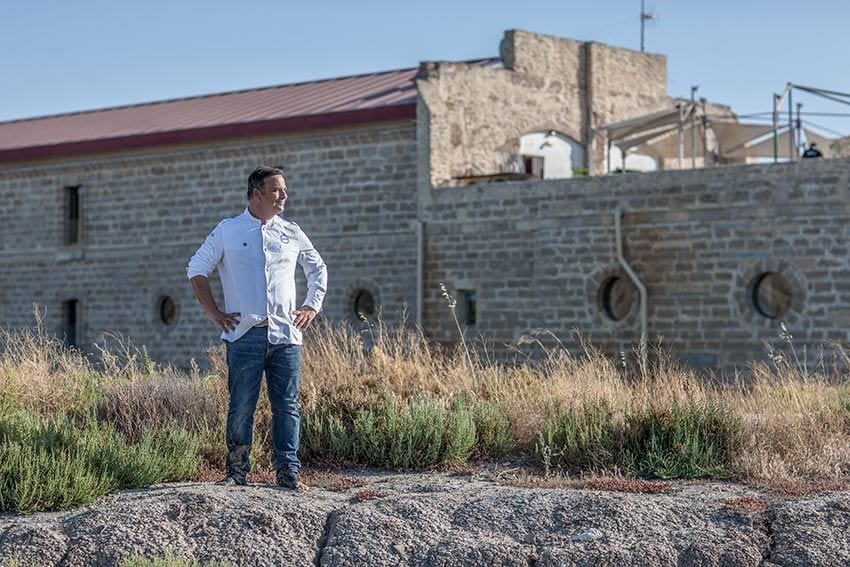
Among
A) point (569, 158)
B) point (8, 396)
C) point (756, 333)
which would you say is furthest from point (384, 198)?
point (8, 396)

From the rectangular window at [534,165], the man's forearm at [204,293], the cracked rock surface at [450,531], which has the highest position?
the rectangular window at [534,165]

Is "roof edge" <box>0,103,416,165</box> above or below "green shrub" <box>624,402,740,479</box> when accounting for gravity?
above

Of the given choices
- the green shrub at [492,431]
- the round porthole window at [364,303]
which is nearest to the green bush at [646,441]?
the green shrub at [492,431]

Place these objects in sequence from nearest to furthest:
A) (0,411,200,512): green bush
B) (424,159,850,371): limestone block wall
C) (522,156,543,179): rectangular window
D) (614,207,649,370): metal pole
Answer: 1. (0,411,200,512): green bush
2. (424,159,850,371): limestone block wall
3. (614,207,649,370): metal pole
4. (522,156,543,179): rectangular window

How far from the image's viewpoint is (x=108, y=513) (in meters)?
7.80

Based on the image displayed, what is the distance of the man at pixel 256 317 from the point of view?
8.52 metres

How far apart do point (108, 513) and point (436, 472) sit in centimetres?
256

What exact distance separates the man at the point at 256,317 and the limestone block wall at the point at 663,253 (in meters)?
11.7

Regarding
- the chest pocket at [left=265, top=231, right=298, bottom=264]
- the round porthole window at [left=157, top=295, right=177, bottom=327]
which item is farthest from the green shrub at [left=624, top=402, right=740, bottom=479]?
the round porthole window at [left=157, top=295, right=177, bottom=327]

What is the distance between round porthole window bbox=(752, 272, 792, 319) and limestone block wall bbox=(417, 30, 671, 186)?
18.9 feet

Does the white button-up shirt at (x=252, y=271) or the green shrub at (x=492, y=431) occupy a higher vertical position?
the white button-up shirt at (x=252, y=271)

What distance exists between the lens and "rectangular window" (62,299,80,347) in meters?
28.0

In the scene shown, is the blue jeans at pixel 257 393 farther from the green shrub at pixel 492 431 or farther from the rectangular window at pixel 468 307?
the rectangular window at pixel 468 307

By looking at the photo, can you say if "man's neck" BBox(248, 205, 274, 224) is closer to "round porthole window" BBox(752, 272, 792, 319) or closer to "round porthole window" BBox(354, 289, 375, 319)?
"round porthole window" BBox(752, 272, 792, 319)
